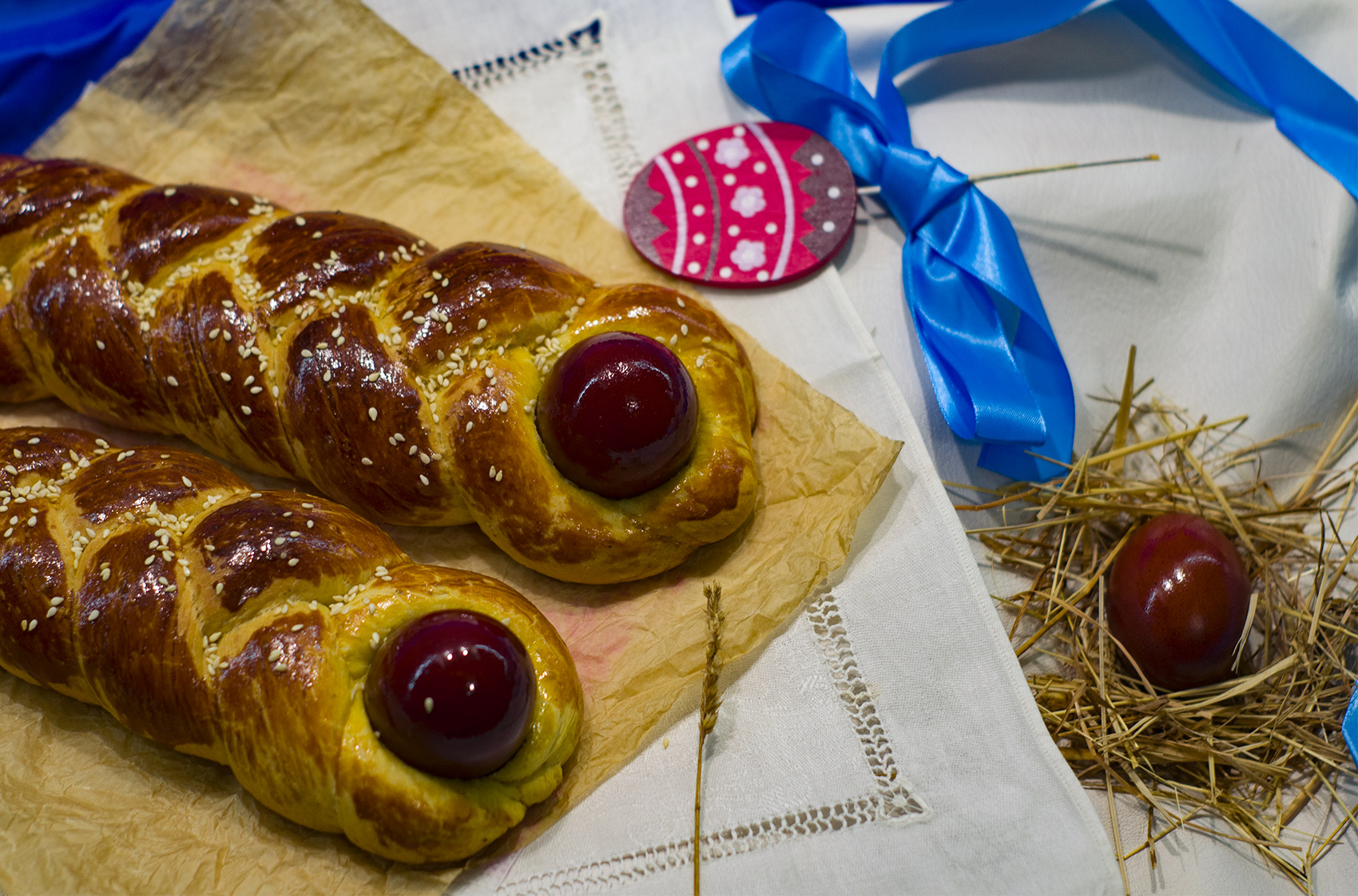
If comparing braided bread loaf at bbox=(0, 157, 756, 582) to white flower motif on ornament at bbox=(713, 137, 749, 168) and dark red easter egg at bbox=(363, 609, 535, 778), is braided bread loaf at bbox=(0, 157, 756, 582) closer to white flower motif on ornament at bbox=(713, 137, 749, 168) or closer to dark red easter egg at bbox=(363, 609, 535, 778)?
dark red easter egg at bbox=(363, 609, 535, 778)

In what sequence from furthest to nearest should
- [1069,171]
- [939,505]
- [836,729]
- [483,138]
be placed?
[483,138] < [1069,171] < [939,505] < [836,729]

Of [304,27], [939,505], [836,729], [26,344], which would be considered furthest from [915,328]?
[26,344]

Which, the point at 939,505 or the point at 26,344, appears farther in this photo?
the point at 26,344

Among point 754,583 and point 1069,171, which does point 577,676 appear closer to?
point 754,583

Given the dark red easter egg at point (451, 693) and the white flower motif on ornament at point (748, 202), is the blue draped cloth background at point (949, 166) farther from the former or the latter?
the dark red easter egg at point (451, 693)

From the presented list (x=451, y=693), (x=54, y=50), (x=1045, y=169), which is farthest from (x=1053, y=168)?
(x=54, y=50)

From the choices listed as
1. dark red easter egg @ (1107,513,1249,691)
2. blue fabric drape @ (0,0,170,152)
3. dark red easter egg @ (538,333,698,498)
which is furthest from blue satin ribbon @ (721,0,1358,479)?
blue fabric drape @ (0,0,170,152)
